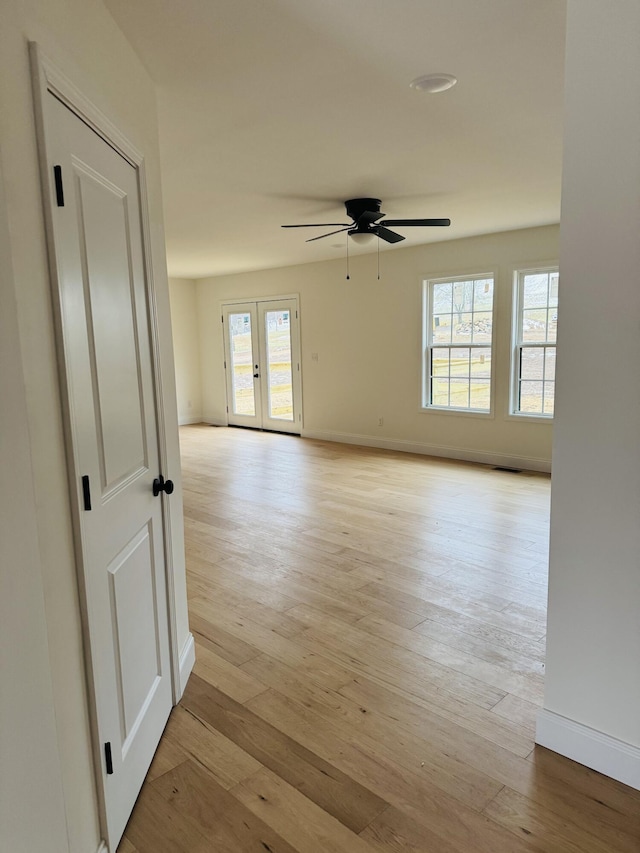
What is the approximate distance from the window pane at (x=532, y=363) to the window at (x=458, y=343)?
38 centimetres

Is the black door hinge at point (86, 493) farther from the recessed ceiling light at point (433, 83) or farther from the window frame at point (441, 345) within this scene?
the window frame at point (441, 345)

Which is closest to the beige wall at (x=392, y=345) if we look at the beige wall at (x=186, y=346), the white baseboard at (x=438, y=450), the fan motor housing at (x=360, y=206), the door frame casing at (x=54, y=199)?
the white baseboard at (x=438, y=450)

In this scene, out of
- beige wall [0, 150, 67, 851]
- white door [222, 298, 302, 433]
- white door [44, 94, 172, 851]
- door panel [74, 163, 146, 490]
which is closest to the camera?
beige wall [0, 150, 67, 851]

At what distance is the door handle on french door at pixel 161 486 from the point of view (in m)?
2.06

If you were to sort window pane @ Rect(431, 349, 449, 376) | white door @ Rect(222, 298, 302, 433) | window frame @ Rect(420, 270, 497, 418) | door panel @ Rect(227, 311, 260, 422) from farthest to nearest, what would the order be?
door panel @ Rect(227, 311, 260, 422) < white door @ Rect(222, 298, 302, 433) < window pane @ Rect(431, 349, 449, 376) < window frame @ Rect(420, 270, 497, 418)

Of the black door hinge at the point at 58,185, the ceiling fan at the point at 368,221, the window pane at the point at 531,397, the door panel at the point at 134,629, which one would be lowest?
the door panel at the point at 134,629

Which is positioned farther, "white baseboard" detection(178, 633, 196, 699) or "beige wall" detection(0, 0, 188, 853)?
"white baseboard" detection(178, 633, 196, 699)

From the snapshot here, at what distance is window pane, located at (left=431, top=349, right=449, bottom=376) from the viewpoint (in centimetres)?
670

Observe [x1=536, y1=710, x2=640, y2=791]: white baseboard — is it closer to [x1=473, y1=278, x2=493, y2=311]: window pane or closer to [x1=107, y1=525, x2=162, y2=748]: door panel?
[x1=107, y1=525, x2=162, y2=748]: door panel

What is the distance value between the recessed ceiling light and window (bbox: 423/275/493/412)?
156 inches

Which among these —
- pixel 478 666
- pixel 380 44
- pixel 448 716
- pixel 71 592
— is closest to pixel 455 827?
pixel 448 716

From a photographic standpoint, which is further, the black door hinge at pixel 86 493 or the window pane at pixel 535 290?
the window pane at pixel 535 290

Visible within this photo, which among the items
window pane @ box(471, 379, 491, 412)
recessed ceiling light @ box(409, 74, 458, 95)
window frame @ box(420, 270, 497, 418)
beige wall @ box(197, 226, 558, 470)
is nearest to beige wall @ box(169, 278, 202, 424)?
beige wall @ box(197, 226, 558, 470)

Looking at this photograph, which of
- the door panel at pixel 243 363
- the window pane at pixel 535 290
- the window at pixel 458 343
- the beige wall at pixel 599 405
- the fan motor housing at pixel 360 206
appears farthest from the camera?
the door panel at pixel 243 363
